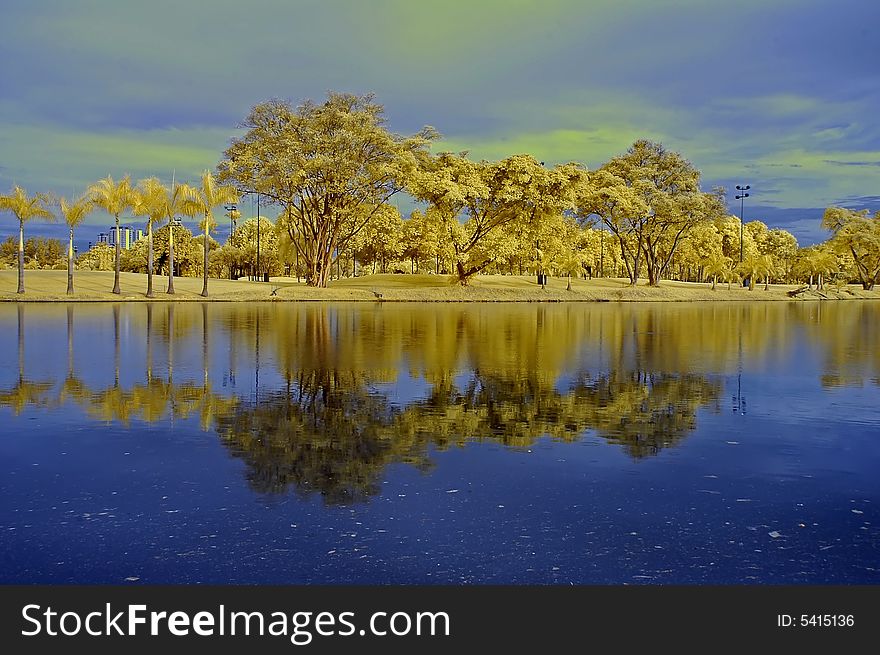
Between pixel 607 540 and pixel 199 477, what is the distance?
12.7ft

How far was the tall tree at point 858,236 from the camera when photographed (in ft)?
283

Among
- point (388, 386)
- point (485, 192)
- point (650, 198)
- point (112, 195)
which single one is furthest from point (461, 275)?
point (388, 386)

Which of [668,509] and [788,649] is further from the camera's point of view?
[668,509]

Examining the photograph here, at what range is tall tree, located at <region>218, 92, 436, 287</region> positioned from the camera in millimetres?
54969

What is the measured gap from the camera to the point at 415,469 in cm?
793

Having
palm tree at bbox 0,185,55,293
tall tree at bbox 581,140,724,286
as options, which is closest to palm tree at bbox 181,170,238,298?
palm tree at bbox 0,185,55,293

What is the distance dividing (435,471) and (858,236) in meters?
90.4

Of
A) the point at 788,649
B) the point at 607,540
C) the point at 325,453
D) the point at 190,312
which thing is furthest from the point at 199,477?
the point at 190,312

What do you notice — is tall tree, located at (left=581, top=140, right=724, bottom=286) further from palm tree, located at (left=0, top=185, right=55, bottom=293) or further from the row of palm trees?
palm tree, located at (left=0, top=185, right=55, bottom=293)

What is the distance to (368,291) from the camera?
186ft

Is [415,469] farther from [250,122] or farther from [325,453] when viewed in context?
[250,122]

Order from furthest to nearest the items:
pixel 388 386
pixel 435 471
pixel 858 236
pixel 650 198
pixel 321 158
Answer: pixel 858 236
pixel 650 198
pixel 321 158
pixel 388 386
pixel 435 471

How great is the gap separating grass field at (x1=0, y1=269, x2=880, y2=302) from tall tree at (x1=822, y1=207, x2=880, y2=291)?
1618 cm

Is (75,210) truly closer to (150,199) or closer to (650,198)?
(150,199)
